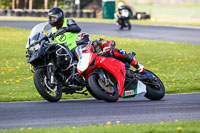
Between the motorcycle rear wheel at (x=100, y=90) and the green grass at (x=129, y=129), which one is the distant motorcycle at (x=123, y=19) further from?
the green grass at (x=129, y=129)

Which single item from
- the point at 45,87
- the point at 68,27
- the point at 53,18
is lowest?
the point at 45,87

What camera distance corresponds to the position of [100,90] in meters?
9.43

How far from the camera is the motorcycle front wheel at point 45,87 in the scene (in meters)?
9.39

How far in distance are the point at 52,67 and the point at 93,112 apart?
1557mm

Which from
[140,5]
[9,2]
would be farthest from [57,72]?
[140,5]

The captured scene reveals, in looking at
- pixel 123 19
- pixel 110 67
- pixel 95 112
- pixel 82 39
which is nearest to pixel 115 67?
pixel 110 67

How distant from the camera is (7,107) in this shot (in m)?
9.27

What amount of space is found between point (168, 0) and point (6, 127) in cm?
13205

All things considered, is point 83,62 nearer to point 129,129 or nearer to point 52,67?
point 52,67

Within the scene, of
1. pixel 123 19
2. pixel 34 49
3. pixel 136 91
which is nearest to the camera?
pixel 34 49

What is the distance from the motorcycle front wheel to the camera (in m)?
9.39

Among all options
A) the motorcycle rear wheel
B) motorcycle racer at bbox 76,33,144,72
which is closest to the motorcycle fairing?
the motorcycle rear wheel

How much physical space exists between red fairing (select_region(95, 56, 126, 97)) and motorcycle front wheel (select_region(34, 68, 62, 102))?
849 millimetres

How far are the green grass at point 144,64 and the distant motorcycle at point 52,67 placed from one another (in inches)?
51.7
